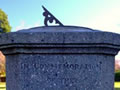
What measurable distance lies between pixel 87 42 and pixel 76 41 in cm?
14

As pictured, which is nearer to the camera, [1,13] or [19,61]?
[19,61]

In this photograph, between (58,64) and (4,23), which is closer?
(58,64)

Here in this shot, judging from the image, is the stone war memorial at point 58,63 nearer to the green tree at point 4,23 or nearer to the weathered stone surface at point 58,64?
the weathered stone surface at point 58,64

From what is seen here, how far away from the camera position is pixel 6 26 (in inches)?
1409

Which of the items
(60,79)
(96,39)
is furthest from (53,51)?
(96,39)

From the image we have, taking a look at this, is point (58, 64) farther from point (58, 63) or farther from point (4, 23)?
point (4, 23)

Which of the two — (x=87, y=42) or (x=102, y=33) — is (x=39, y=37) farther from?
(x=102, y=33)

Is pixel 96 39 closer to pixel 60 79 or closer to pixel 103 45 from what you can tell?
pixel 103 45

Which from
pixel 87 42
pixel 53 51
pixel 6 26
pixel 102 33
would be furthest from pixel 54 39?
pixel 6 26

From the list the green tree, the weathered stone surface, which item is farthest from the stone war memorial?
the green tree

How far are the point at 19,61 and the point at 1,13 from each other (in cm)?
3494

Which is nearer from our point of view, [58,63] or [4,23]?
[58,63]

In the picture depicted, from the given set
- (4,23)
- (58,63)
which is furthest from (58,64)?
(4,23)

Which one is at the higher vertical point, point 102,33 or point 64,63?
point 102,33
